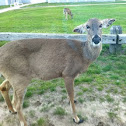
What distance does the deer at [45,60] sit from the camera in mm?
3123

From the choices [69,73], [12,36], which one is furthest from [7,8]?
[69,73]

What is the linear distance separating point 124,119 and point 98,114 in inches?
19.7

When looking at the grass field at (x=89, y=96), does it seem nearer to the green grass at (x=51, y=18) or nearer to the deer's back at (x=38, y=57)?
the green grass at (x=51, y=18)

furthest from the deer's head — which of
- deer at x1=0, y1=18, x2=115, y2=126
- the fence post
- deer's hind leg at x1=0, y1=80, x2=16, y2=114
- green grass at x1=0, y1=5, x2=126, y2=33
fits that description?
the fence post

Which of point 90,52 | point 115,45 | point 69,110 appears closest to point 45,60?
point 90,52

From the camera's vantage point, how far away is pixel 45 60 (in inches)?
133

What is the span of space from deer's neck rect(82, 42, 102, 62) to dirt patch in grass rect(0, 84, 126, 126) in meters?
1.03

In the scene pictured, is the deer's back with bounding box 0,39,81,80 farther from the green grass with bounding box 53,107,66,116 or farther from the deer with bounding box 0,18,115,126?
the green grass with bounding box 53,107,66,116

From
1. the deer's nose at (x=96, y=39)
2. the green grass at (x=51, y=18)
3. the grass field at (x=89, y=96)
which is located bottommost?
the grass field at (x=89, y=96)

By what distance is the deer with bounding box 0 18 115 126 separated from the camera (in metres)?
3.12

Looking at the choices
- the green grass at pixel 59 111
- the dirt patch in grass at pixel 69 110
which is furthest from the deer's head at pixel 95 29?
the green grass at pixel 59 111

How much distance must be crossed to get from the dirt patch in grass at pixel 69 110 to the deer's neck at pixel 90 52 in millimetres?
1030

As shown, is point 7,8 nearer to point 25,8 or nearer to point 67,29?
point 25,8

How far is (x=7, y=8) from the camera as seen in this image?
9805 millimetres
